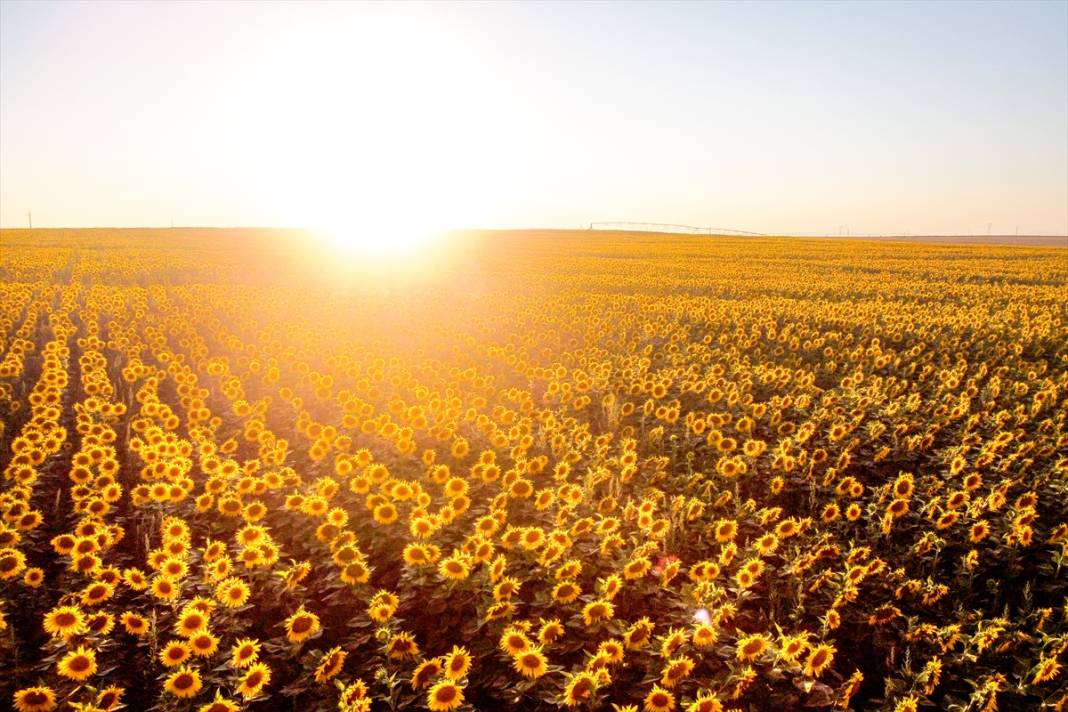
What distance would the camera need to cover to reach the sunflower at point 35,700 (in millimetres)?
3619

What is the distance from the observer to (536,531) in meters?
5.02

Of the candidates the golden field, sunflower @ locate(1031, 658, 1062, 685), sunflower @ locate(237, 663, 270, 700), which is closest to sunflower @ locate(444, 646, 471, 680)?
the golden field

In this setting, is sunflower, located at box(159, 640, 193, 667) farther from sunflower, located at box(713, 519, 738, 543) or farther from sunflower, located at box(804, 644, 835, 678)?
sunflower, located at box(713, 519, 738, 543)

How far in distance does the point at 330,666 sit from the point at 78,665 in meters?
1.66

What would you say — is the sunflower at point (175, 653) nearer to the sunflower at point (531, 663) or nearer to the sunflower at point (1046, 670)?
the sunflower at point (531, 663)

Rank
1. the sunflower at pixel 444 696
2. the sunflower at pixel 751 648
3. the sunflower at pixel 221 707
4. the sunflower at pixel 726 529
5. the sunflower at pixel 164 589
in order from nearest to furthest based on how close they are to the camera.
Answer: the sunflower at pixel 221 707, the sunflower at pixel 444 696, the sunflower at pixel 751 648, the sunflower at pixel 164 589, the sunflower at pixel 726 529

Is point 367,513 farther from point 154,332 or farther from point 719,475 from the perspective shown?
point 154,332

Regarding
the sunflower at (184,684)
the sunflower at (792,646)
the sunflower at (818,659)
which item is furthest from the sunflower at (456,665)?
the sunflower at (818,659)

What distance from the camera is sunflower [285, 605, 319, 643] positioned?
4.05 metres

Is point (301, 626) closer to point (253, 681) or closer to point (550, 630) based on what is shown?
point (253, 681)

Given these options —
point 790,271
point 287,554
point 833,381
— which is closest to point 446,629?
point 287,554

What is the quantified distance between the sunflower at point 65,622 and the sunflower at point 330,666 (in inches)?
71.2

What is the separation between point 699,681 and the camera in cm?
389

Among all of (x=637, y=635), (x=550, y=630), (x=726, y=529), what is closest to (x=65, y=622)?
(x=550, y=630)
